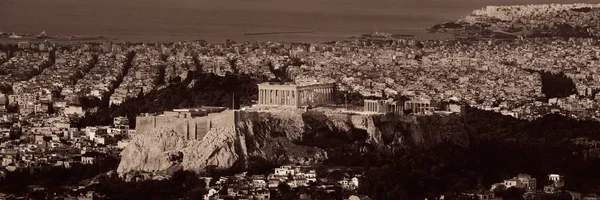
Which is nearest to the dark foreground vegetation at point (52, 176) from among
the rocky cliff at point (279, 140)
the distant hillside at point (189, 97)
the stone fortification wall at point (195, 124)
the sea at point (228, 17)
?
the rocky cliff at point (279, 140)

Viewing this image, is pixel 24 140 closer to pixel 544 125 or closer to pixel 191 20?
pixel 544 125

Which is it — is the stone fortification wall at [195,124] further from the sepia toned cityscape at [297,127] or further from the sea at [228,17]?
the sea at [228,17]

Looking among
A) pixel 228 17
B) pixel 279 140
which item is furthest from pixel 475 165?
pixel 228 17

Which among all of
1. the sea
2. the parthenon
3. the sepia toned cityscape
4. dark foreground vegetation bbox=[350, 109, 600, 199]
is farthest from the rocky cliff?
the sea

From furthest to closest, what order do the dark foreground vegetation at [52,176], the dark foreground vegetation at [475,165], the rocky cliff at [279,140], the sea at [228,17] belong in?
the sea at [228,17] → the dark foreground vegetation at [52,176] → the rocky cliff at [279,140] → the dark foreground vegetation at [475,165]

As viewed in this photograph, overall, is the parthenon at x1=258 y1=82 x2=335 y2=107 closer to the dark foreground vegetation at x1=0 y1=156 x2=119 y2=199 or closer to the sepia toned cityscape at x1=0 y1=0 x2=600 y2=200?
the sepia toned cityscape at x1=0 y1=0 x2=600 y2=200

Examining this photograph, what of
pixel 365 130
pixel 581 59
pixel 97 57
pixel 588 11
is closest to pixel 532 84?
pixel 581 59

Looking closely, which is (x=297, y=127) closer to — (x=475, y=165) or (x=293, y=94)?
(x=293, y=94)
